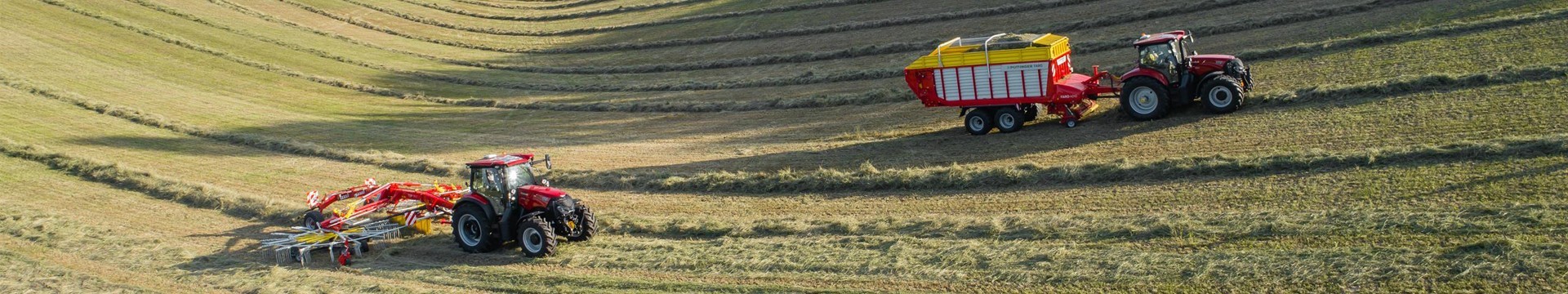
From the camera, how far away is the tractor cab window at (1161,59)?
66.5 feet

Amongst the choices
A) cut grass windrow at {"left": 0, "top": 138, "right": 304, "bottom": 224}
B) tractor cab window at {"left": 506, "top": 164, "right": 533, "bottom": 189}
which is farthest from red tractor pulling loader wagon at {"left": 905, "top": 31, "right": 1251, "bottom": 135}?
cut grass windrow at {"left": 0, "top": 138, "right": 304, "bottom": 224}

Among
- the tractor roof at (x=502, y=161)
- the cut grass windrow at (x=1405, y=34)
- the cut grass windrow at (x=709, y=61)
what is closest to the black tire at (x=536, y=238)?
the tractor roof at (x=502, y=161)

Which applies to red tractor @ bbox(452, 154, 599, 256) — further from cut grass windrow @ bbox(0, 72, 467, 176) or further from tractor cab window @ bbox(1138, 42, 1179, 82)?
tractor cab window @ bbox(1138, 42, 1179, 82)

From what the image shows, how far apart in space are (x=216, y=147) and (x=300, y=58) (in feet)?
49.6

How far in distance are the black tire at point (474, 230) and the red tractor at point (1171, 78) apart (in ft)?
36.2

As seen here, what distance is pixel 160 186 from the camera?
21000mm

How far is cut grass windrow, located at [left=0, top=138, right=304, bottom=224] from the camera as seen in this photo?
62.8ft

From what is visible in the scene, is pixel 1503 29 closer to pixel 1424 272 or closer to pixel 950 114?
pixel 950 114

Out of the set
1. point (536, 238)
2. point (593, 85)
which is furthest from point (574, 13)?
point (536, 238)

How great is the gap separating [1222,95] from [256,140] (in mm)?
20240

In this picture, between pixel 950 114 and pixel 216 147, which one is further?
pixel 216 147

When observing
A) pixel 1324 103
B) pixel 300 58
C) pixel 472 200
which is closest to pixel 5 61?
pixel 300 58

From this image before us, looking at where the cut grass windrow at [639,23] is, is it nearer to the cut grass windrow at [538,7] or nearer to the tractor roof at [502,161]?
the cut grass windrow at [538,7]

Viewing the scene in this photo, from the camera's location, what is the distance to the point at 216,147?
84.3 ft
